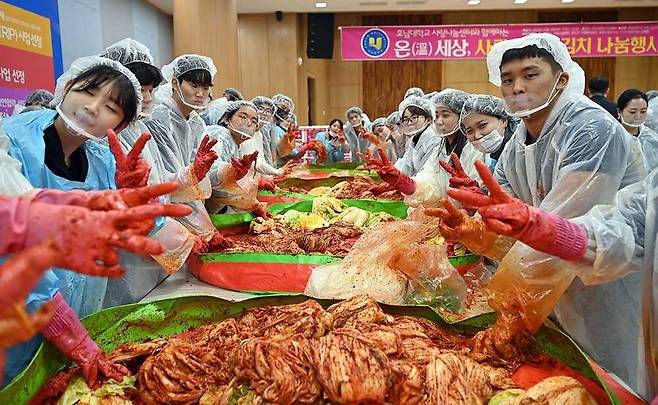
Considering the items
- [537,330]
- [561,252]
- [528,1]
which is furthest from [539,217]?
[528,1]

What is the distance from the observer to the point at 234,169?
142 inches

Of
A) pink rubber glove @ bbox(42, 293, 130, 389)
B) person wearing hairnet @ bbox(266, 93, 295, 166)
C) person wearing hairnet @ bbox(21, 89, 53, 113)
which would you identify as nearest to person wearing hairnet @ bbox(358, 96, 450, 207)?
pink rubber glove @ bbox(42, 293, 130, 389)

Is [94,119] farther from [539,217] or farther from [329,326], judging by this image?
[539,217]

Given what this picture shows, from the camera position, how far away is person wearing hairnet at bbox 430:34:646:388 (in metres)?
1.73

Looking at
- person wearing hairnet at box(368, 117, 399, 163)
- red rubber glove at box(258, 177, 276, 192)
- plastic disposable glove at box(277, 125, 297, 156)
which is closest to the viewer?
red rubber glove at box(258, 177, 276, 192)

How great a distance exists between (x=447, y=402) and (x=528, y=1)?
41.4 ft

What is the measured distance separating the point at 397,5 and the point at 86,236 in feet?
41.1

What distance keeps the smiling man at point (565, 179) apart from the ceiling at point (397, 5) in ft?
33.7

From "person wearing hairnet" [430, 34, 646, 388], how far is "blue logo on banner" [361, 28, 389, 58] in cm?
835

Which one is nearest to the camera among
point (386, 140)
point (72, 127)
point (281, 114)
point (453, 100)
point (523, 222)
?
point (523, 222)

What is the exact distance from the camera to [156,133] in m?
3.28

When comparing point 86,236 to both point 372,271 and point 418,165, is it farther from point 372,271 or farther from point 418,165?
point 418,165

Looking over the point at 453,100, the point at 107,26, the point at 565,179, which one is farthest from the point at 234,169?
the point at 107,26

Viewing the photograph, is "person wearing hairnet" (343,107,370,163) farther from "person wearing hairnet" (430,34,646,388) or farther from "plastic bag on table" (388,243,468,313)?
"person wearing hairnet" (430,34,646,388)
